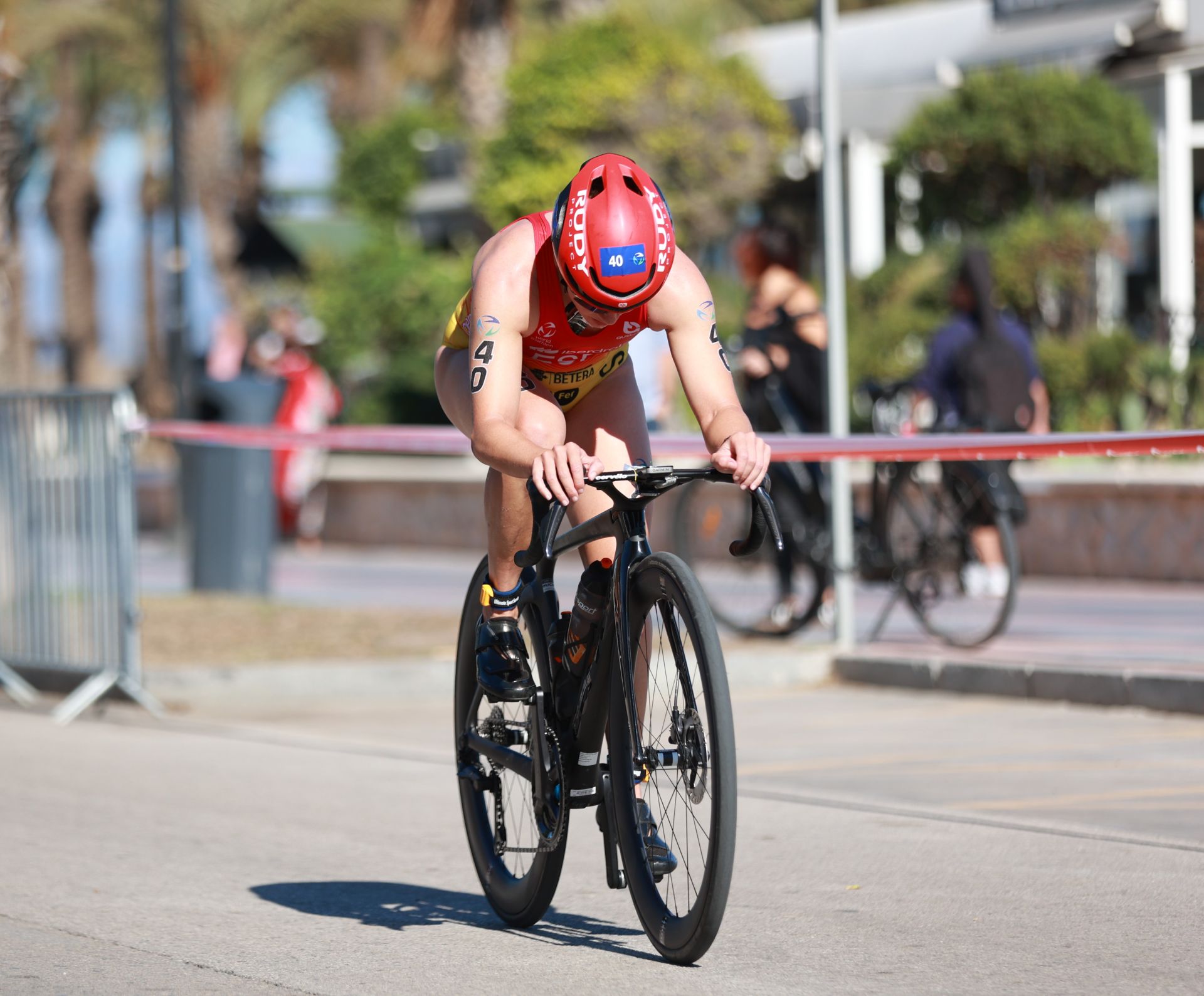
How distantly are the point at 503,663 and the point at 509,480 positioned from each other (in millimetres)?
459

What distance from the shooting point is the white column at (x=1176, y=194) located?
1927cm

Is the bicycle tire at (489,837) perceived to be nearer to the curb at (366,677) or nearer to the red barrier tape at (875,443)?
the red barrier tape at (875,443)

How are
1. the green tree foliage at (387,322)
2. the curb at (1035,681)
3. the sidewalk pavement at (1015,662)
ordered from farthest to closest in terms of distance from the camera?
the green tree foliage at (387,322), the sidewalk pavement at (1015,662), the curb at (1035,681)

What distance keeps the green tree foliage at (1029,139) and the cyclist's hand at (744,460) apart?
15045 mm

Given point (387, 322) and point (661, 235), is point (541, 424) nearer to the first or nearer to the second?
point (661, 235)

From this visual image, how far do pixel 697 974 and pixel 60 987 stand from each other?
1393mm

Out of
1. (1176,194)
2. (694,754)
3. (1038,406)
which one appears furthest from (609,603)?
(1176,194)

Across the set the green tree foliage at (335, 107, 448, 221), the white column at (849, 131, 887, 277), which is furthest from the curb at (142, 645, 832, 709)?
the green tree foliage at (335, 107, 448, 221)

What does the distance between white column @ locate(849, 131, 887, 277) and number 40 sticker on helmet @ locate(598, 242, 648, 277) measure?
18.6 metres

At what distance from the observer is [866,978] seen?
4.42 meters

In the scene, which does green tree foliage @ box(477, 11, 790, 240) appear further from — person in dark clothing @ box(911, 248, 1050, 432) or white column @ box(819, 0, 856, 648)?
white column @ box(819, 0, 856, 648)

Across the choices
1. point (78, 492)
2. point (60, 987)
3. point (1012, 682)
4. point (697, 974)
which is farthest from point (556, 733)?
point (78, 492)

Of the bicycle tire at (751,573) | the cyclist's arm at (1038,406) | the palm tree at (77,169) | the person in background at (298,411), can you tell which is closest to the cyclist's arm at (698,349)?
the bicycle tire at (751,573)

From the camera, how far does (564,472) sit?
424 cm
